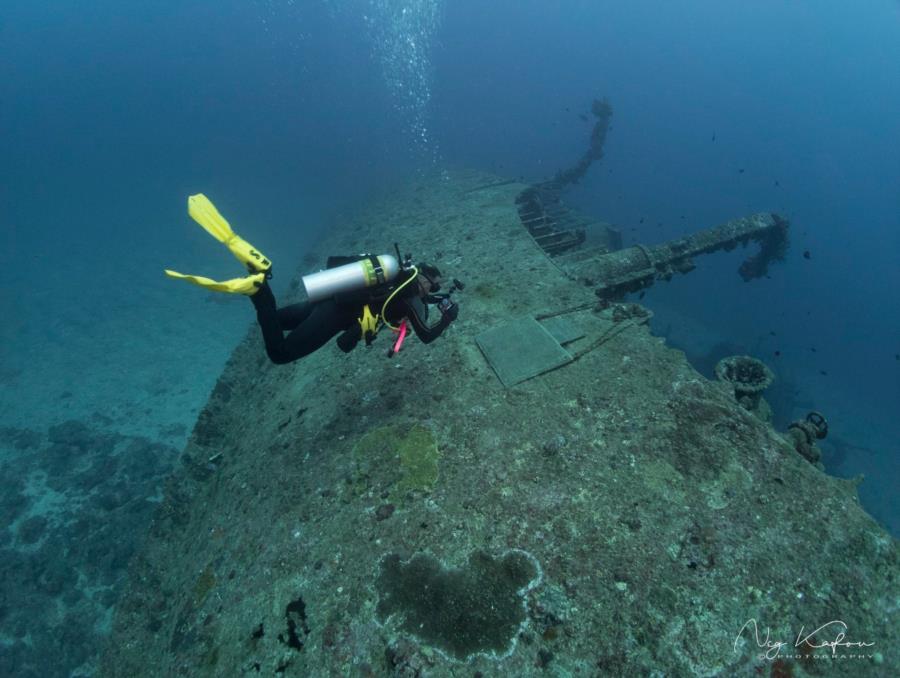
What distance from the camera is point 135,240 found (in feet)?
136

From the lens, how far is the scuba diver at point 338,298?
451cm

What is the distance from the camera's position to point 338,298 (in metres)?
4.67

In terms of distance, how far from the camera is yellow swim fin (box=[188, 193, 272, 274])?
445 centimetres

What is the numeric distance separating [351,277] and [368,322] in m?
0.59

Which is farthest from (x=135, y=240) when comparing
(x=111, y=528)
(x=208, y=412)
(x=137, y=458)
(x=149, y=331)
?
(x=208, y=412)

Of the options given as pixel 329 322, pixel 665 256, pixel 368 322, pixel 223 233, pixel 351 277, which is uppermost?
pixel 223 233

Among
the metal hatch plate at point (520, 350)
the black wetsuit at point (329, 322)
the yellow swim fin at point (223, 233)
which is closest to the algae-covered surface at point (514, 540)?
the metal hatch plate at point (520, 350)

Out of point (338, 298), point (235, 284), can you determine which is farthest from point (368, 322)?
point (235, 284)

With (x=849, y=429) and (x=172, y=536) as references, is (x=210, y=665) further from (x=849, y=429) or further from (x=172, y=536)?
(x=849, y=429)

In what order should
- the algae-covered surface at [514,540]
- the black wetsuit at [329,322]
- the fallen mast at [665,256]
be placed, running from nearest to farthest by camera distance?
1. the algae-covered surface at [514,540]
2. the black wetsuit at [329,322]
3. the fallen mast at [665,256]

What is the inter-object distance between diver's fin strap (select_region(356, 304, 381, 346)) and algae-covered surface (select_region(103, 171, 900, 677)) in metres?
1.37

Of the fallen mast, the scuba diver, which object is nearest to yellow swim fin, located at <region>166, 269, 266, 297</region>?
the scuba diver

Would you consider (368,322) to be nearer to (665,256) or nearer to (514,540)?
(514,540)

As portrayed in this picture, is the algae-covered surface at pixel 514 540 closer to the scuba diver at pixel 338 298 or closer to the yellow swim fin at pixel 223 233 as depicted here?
the scuba diver at pixel 338 298
